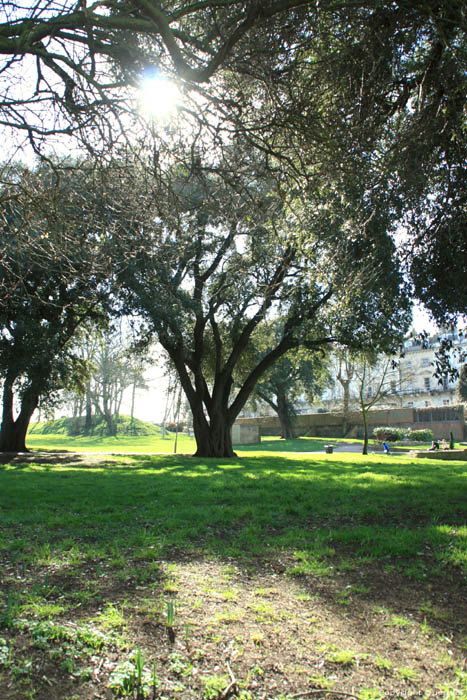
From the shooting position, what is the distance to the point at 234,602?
3498mm

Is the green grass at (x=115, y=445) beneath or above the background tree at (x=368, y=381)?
beneath

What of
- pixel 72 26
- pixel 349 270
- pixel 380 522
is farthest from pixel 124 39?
pixel 380 522

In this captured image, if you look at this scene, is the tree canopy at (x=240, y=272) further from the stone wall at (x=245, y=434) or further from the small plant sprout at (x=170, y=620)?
the stone wall at (x=245, y=434)

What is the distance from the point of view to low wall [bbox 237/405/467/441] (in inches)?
1674

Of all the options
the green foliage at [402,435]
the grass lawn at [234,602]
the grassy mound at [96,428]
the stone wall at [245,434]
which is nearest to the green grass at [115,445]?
the stone wall at [245,434]

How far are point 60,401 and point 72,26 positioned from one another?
1725 centimetres

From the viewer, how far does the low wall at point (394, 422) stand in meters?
42.5

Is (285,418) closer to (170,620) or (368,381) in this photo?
(368,381)

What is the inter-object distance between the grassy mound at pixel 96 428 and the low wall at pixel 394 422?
18699mm

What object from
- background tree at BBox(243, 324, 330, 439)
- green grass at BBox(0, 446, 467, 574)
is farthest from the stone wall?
green grass at BBox(0, 446, 467, 574)

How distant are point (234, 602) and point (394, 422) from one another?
4657cm

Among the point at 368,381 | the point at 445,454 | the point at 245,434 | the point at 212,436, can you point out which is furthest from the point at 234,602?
the point at 245,434

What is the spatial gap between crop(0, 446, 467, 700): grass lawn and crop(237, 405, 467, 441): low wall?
1394 inches

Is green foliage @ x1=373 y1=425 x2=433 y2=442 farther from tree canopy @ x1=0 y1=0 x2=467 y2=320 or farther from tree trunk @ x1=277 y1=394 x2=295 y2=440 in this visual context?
tree canopy @ x1=0 y1=0 x2=467 y2=320
